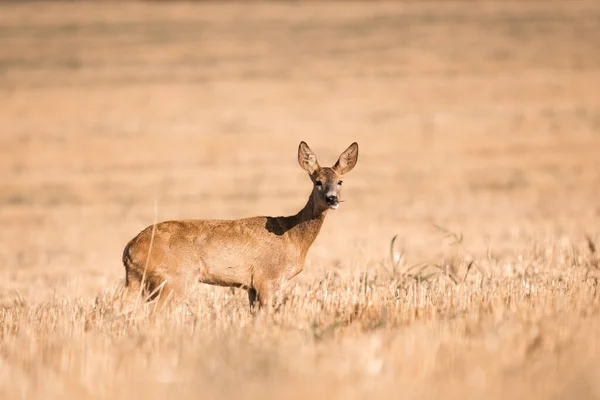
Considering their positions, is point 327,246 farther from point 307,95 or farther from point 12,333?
point 307,95

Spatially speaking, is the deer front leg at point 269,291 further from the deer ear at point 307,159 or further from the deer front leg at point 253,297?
the deer ear at point 307,159

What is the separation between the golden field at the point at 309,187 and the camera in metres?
6.33

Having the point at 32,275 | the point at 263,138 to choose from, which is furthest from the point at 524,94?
the point at 32,275

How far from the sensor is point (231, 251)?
9461 mm

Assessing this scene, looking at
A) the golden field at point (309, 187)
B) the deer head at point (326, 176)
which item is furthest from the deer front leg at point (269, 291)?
the deer head at point (326, 176)

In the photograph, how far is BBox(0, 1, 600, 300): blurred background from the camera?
19.9 meters

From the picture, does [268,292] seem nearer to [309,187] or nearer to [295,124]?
[309,187]

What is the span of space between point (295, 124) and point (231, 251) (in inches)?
1091

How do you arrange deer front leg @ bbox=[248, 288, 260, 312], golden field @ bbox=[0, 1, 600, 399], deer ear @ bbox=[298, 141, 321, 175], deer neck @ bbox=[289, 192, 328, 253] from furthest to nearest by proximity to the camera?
deer ear @ bbox=[298, 141, 321, 175] → deer neck @ bbox=[289, 192, 328, 253] → deer front leg @ bbox=[248, 288, 260, 312] → golden field @ bbox=[0, 1, 600, 399]

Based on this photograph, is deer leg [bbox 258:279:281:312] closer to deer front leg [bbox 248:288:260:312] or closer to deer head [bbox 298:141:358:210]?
deer front leg [bbox 248:288:260:312]

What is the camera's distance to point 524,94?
131ft

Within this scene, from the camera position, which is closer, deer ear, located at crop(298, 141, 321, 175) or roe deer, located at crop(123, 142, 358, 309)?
roe deer, located at crop(123, 142, 358, 309)

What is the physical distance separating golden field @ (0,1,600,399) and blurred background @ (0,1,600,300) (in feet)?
0.48

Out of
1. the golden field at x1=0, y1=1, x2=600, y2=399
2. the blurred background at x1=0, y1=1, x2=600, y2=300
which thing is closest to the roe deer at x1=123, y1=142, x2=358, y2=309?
the golden field at x1=0, y1=1, x2=600, y2=399
